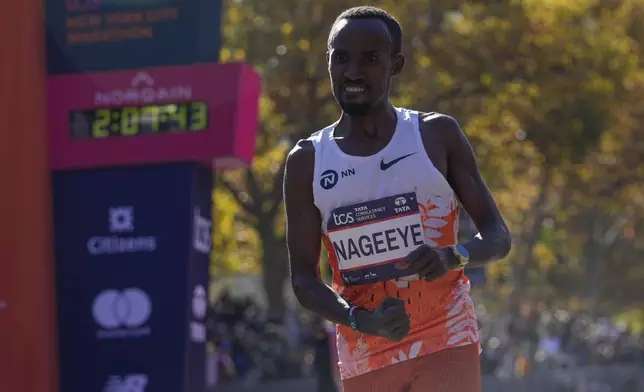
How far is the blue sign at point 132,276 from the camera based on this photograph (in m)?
12.8

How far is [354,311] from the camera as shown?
11.4ft

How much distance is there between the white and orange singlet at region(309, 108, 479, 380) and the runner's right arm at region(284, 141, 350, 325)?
0.04 metres

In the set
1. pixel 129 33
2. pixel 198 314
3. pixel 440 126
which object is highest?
pixel 129 33

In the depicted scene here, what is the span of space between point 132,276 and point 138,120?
5.57 ft

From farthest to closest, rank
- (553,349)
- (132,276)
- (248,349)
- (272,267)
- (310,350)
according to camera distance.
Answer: (553,349), (272,267), (310,350), (248,349), (132,276)

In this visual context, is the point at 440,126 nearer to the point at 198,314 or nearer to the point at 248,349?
the point at 198,314

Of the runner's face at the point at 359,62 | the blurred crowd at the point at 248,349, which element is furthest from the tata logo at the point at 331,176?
the blurred crowd at the point at 248,349

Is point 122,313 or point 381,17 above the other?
point 381,17

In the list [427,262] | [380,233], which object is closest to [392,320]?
[427,262]

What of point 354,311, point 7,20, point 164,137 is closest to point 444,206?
point 354,311

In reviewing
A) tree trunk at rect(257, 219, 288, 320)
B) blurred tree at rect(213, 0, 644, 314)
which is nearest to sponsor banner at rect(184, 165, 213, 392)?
blurred tree at rect(213, 0, 644, 314)

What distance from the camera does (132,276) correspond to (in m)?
13.0

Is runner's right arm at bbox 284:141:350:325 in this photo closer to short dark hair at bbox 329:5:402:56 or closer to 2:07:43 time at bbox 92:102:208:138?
short dark hair at bbox 329:5:402:56

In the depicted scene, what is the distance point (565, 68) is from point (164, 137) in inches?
390
